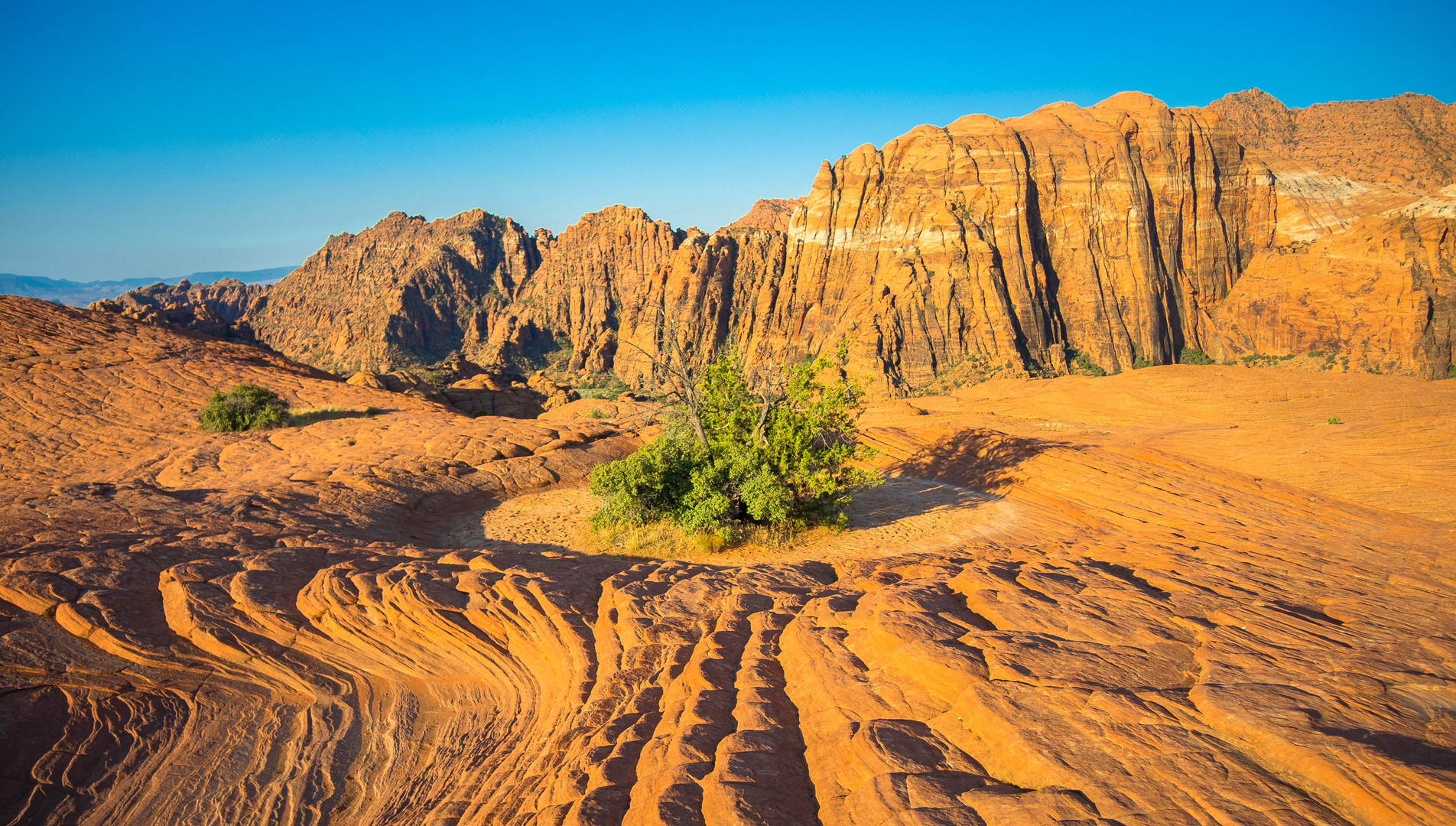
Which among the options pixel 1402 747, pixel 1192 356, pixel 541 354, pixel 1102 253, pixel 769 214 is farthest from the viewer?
pixel 769 214

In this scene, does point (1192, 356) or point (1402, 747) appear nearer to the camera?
point (1402, 747)

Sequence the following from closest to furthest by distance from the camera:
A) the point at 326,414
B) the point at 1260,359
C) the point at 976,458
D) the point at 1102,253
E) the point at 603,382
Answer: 1. the point at 976,458
2. the point at 326,414
3. the point at 1260,359
4. the point at 1102,253
5. the point at 603,382

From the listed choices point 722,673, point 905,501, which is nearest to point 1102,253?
point 905,501

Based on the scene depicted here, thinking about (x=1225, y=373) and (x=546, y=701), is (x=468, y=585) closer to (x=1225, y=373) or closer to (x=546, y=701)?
(x=546, y=701)

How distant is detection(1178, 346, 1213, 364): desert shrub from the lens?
64.4 meters

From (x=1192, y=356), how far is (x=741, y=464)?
71.0m

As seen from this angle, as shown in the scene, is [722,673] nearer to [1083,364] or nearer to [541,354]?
[1083,364]

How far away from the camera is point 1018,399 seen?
28.4 m

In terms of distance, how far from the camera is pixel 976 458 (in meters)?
19.0

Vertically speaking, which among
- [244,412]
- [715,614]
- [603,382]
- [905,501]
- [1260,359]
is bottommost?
[603,382]

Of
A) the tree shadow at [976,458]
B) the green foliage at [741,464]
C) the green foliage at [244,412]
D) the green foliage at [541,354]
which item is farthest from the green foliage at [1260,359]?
the green foliage at [541,354]

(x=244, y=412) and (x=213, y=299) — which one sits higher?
(x=213, y=299)

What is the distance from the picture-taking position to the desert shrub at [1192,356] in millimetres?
64375

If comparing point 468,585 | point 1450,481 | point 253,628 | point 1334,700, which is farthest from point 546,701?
point 1450,481
